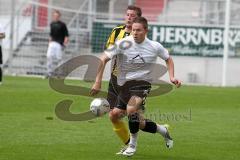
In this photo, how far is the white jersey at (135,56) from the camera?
35.1ft

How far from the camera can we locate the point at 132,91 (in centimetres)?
1067

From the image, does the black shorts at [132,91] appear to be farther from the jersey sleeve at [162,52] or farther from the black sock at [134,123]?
the jersey sleeve at [162,52]

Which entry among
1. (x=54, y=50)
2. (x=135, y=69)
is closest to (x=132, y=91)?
(x=135, y=69)

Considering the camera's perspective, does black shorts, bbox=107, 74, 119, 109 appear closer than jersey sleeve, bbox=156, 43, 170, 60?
No

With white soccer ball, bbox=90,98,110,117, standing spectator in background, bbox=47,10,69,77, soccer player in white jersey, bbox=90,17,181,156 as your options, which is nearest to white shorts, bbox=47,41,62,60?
standing spectator in background, bbox=47,10,69,77

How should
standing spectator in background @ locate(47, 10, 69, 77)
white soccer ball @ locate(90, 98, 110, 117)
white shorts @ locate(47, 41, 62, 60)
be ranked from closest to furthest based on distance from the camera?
white soccer ball @ locate(90, 98, 110, 117) → standing spectator in background @ locate(47, 10, 69, 77) → white shorts @ locate(47, 41, 62, 60)

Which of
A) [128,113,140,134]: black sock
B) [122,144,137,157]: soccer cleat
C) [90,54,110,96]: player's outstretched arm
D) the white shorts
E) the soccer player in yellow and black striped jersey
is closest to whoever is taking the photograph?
[90,54,110,96]: player's outstretched arm

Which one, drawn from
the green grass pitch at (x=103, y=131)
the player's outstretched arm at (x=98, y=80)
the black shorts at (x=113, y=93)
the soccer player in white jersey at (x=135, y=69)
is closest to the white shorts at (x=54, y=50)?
the green grass pitch at (x=103, y=131)

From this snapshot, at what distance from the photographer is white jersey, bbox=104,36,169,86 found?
→ 421 inches

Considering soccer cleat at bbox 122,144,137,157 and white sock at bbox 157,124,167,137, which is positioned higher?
white sock at bbox 157,124,167,137

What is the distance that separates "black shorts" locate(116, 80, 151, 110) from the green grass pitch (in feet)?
2.44

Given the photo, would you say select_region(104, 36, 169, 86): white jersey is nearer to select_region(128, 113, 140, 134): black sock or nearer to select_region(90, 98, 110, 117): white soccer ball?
select_region(90, 98, 110, 117): white soccer ball

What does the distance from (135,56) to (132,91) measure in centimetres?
50

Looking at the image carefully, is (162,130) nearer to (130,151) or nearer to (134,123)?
(134,123)
